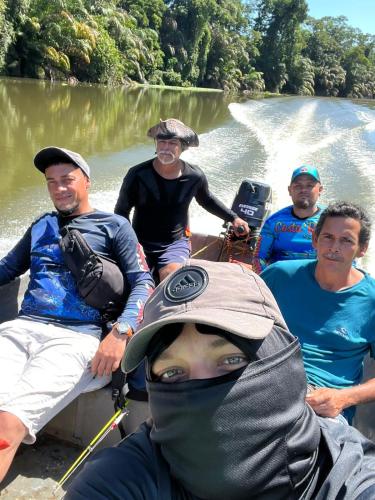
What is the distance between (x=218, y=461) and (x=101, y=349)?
4.07 ft

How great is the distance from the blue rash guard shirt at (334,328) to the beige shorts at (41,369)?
94 cm

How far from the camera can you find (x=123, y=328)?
212 centimetres

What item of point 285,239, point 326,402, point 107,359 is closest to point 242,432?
point 326,402

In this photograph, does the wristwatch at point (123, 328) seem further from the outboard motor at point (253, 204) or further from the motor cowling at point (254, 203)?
the motor cowling at point (254, 203)

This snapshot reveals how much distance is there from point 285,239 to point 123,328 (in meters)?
1.69

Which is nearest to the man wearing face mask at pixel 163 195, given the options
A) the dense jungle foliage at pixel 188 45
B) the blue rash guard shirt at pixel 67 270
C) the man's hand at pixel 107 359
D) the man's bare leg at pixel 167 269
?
the man's bare leg at pixel 167 269

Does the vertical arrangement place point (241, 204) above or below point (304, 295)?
below

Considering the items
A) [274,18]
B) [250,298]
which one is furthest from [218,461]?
[274,18]

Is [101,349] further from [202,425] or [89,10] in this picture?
[89,10]

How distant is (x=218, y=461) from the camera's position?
0.91 metres

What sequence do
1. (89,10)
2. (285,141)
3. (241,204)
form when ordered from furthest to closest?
(89,10), (285,141), (241,204)

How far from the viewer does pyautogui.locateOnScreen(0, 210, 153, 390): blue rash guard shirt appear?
2.26 metres

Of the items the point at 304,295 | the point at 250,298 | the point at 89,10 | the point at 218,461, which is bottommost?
the point at 304,295

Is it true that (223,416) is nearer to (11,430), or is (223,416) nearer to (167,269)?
(11,430)
